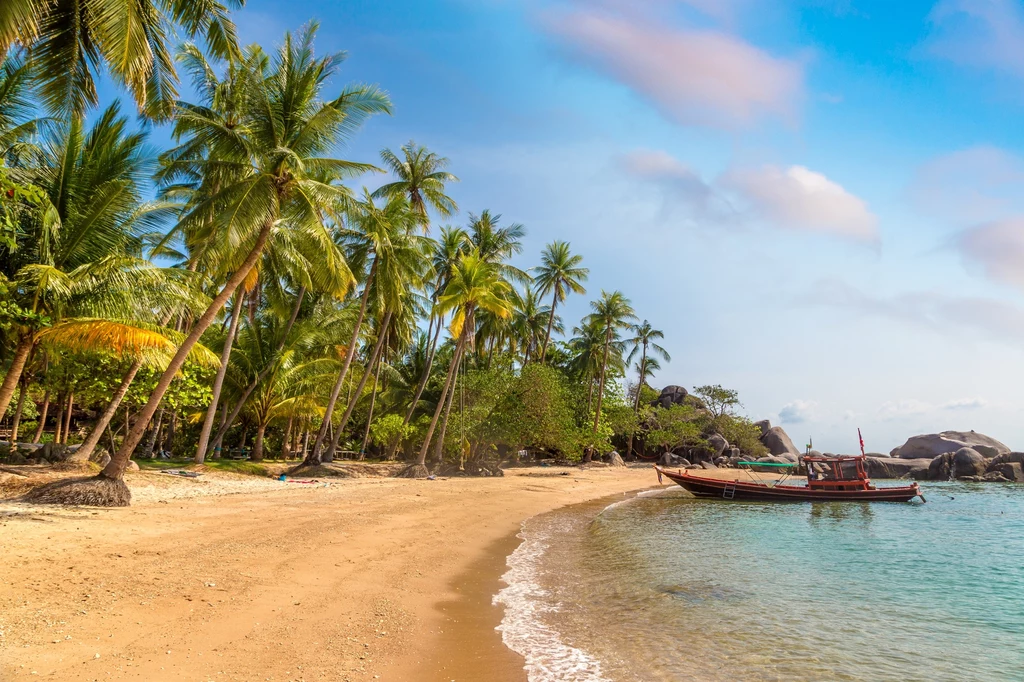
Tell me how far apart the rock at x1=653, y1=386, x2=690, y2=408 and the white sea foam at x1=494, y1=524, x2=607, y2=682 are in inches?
2358

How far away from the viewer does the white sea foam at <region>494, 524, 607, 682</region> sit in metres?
5.60

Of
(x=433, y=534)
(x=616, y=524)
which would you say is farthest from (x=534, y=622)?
(x=616, y=524)

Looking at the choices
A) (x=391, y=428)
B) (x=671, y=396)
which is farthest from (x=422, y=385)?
(x=671, y=396)

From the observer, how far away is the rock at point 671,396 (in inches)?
2645

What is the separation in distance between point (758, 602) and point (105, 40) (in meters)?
13.5

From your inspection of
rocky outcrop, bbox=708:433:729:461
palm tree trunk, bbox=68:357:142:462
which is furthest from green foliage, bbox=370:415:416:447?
rocky outcrop, bbox=708:433:729:461

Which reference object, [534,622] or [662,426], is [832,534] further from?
[662,426]

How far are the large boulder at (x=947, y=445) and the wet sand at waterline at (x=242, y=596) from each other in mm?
61647

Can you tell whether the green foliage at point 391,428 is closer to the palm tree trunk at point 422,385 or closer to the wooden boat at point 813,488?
the palm tree trunk at point 422,385

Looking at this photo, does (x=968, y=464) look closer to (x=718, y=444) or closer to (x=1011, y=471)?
(x=1011, y=471)

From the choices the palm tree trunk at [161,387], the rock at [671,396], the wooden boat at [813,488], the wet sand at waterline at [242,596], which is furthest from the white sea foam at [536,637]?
the rock at [671,396]

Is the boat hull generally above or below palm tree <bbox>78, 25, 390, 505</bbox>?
below

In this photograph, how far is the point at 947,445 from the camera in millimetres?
57469

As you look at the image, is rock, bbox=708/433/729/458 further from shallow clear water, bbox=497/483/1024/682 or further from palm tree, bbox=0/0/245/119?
palm tree, bbox=0/0/245/119
